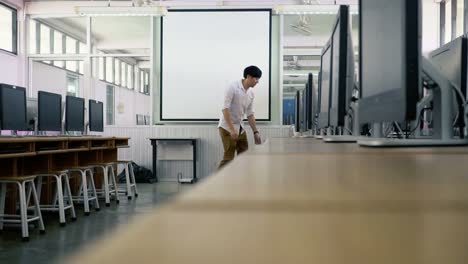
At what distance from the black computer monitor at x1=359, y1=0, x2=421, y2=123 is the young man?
285 cm

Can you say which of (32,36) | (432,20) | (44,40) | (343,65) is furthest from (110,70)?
(343,65)

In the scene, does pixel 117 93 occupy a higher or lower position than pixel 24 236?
higher

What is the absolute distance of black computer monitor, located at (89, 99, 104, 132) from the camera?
18.7 ft

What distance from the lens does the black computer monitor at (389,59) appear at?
1114mm

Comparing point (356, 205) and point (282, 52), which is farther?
point (282, 52)

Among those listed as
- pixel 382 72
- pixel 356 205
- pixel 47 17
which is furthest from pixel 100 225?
pixel 47 17

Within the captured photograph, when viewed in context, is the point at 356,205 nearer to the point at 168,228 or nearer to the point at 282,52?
the point at 168,228

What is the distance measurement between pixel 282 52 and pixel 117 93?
624 cm

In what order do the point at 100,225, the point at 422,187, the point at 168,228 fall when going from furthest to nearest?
1. the point at 100,225
2. the point at 422,187
3. the point at 168,228

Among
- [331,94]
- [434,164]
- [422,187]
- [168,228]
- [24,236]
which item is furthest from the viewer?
[24,236]

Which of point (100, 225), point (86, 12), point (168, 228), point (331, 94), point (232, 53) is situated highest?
point (86, 12)

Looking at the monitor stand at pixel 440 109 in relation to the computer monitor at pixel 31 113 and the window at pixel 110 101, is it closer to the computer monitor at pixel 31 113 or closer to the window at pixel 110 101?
the computer monitor at pixel 31 113

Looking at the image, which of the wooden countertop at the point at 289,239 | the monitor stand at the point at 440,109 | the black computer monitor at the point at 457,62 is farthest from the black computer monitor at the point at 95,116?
the wooden countertop at the point at 289,239

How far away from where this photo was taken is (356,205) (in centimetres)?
41
